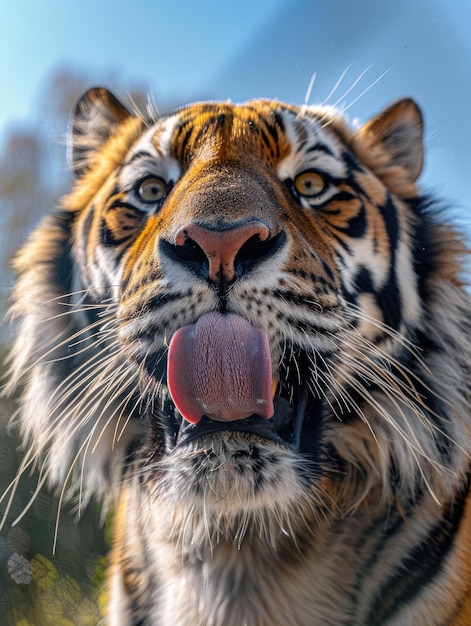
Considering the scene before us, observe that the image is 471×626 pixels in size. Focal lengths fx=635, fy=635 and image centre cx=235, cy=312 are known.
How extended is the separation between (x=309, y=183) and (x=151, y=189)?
0.75ft

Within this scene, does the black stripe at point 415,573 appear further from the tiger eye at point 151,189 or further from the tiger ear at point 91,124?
the tiger ear at point 91,124

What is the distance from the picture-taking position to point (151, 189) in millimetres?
926

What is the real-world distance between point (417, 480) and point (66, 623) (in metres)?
0.55

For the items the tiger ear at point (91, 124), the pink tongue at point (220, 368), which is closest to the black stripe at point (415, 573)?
the pink tongue at point (220, 368)

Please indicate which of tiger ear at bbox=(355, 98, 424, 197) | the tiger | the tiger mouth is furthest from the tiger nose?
tiger ear at bbox=(355, 98, 424, 197)

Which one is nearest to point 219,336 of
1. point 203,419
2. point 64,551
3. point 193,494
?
point 203,419

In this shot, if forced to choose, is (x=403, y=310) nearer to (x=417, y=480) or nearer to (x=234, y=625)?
(x=417, y=480)

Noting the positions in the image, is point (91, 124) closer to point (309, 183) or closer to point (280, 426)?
point (309, 183)

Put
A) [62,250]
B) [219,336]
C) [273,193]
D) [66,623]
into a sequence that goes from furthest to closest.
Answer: [62,250]
[66,623]
[273,193]
[219,336]

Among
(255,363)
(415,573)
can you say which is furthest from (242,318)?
(415,573)

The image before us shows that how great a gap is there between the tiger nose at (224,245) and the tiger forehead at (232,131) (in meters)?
0.20

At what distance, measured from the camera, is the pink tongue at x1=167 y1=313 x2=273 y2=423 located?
705mm

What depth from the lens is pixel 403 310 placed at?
0.92 m

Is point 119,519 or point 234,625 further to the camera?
point 119,519
